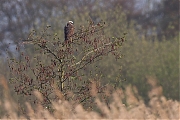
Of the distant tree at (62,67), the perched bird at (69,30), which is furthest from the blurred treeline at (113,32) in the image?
the perched bird at (69,30)

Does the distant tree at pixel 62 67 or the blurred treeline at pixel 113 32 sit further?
the blurred treeline at pixel 113 32

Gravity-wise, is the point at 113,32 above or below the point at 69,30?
above

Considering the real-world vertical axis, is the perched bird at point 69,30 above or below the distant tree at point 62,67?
above

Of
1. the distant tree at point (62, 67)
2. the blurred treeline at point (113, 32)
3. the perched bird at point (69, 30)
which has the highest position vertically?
the blurred treeline at point (113, 32)

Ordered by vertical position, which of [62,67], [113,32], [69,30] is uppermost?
[113,32]

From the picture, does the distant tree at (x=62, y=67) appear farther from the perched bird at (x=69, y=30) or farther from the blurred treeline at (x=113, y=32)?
the blurred treeline at (x=113, y=32)

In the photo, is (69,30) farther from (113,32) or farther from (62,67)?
(113,32)

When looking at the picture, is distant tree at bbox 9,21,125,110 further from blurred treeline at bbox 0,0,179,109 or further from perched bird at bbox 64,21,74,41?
blurred treeline at bbox 0,0,179,109

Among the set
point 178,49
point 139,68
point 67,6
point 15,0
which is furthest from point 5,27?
point 178,49

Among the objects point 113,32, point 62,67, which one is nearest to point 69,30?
point 62,67

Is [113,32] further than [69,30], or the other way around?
[113,32]

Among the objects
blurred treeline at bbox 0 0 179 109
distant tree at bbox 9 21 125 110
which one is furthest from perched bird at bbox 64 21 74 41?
blurred treeline at bbox 0 0 179 109

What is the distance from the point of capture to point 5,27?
2191 cm

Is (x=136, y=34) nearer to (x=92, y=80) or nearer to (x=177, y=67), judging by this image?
(x=177, y=67)
